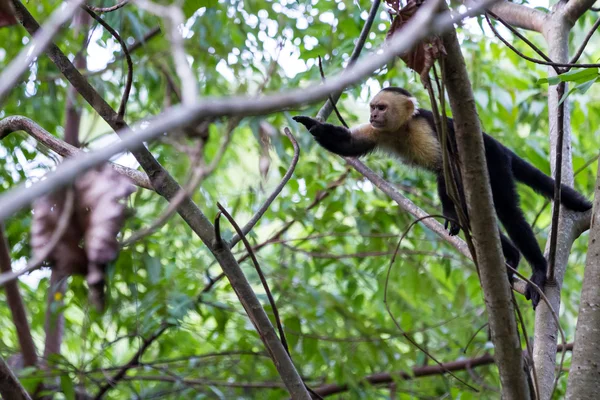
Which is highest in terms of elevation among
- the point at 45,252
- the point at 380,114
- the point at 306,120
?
the point at 380,114

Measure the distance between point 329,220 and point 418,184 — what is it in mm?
514

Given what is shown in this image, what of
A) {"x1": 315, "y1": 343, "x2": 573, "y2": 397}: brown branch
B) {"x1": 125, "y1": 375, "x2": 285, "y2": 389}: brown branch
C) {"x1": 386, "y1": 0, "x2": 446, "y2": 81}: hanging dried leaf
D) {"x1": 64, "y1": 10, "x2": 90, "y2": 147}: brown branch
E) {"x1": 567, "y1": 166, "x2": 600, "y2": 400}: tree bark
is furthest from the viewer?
{"x1": 64, "y1": 10, "x2": 90, "y2": 147}: brown branch

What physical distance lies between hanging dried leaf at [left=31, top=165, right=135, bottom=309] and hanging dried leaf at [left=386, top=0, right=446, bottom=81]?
62 centimetres

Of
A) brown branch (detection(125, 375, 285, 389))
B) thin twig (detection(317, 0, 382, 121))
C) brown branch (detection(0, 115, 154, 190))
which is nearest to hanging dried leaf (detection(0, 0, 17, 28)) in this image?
brown branch (detection(0, 115, 154, 190))

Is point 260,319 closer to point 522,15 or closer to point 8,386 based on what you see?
point 8,386

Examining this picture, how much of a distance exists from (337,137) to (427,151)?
1.34 ft

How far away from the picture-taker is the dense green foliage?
292 centimetres

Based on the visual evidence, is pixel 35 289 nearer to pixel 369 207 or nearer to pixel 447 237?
pixel 369 207

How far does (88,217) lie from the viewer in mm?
Answer: 1315

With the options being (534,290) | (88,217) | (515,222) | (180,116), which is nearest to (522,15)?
(515,222)

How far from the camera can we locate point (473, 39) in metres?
3.29

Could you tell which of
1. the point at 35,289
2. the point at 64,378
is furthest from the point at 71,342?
the point at 64,378

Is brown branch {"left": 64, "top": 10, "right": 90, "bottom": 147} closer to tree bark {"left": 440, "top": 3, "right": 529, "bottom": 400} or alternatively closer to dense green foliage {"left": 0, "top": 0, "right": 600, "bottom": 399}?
dense green foliage {"left": 0, "top": 0, "right": 600, "bottom": 399}

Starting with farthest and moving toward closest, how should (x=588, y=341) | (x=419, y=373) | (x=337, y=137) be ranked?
(x=419, y=373), (x=337, y=137), (x=588, y=341)
